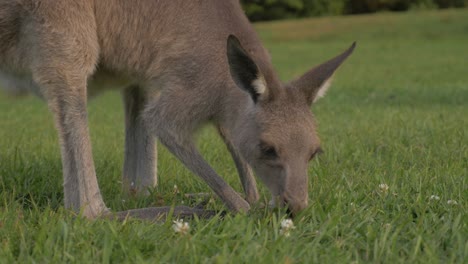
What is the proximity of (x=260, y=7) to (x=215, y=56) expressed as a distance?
142 feet

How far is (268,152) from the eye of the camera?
3635 mm

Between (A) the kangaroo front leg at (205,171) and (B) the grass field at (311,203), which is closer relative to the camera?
(B) the grass field at (311,203)

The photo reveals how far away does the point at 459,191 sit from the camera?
3.85 m

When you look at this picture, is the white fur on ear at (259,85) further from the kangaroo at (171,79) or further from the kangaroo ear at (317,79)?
the kangaroo ear at (317,79)

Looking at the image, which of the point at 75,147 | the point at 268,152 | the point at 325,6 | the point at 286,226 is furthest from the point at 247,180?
the point at 325,6

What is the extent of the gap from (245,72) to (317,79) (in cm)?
41

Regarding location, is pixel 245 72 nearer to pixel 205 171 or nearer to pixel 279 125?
pixel 279 125

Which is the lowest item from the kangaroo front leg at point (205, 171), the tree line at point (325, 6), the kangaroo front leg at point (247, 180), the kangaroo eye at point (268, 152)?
the tree line at point (325, 6)

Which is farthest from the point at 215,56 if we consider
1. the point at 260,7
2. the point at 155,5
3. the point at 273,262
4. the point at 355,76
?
the point at 260,7

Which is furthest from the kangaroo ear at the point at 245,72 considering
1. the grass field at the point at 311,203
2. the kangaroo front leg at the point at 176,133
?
the grass field at the point at 311,203

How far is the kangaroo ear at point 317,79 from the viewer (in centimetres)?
382

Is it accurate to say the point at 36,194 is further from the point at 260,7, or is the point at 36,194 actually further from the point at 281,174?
the point at 260,7

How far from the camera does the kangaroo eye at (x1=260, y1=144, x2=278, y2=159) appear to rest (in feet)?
11.8

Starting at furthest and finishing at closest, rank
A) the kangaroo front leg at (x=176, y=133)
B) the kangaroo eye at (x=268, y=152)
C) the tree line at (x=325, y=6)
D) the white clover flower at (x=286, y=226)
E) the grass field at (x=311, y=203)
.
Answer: the tree line at (x=325, y=6), the kangaroo front leg at (x=176, y=133), the kangaroo eye at (x=268, y=152), the white clover flower at (x=286, y=226), the grass field at (x=311, y=203)
